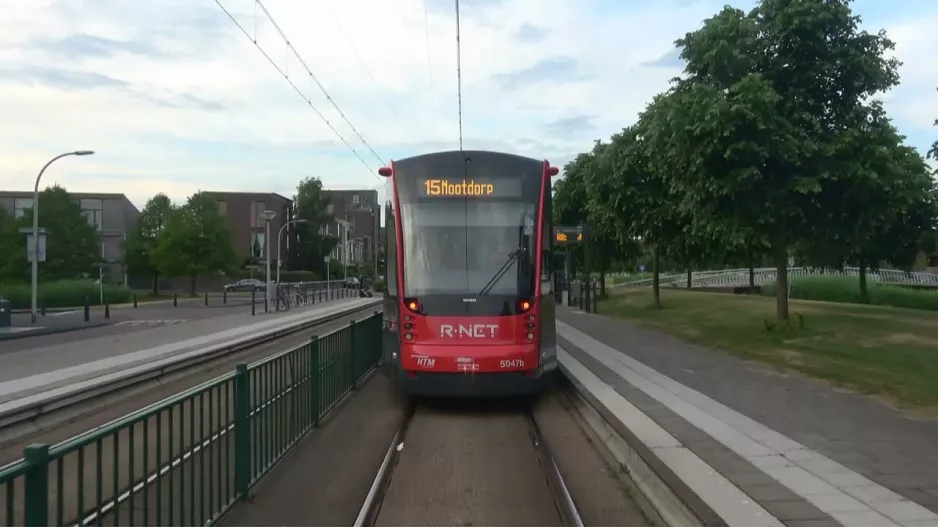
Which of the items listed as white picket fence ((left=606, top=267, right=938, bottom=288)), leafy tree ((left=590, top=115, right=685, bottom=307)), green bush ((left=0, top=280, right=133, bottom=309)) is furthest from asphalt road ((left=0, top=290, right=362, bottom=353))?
white picket fence ((left=606, top=267, right=938, bottom=288))

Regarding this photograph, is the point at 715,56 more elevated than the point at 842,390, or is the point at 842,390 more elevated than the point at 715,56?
the point at 715,56

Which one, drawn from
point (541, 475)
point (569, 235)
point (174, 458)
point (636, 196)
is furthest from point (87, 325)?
point (174, 458)

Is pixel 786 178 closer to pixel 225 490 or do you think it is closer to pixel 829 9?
pixel 829 9

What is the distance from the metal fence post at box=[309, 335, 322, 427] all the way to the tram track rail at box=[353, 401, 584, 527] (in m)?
1.01

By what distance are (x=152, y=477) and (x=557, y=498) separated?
3.43 meters

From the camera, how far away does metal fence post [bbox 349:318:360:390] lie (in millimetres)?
13110

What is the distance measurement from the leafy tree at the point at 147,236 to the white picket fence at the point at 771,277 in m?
43.9

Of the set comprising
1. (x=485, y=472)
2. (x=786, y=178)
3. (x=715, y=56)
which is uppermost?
(x=715, y=56)

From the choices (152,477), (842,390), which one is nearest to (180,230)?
(842,390)

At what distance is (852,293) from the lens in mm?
45688

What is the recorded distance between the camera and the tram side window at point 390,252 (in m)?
11.8

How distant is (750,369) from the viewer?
1491cm

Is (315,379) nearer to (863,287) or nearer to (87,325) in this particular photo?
(87,325)

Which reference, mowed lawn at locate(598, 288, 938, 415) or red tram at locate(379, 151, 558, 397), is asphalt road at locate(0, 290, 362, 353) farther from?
mowed lawn at locate(598, 288, 938, 415)
